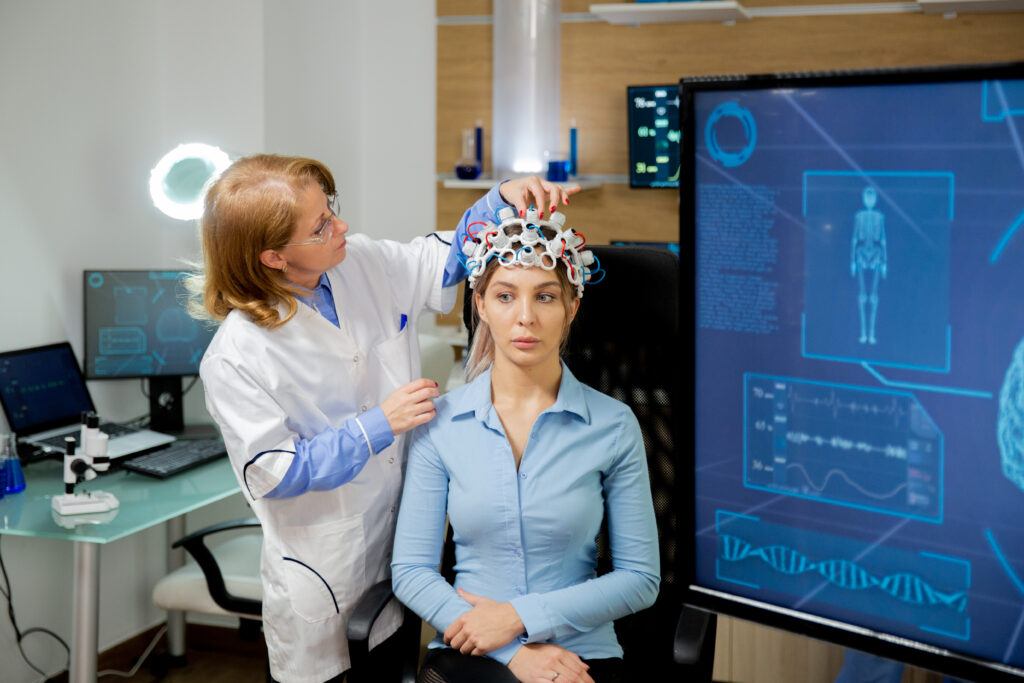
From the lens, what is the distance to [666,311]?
1753 mm

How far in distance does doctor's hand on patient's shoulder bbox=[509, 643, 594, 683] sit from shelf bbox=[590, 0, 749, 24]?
2396mm

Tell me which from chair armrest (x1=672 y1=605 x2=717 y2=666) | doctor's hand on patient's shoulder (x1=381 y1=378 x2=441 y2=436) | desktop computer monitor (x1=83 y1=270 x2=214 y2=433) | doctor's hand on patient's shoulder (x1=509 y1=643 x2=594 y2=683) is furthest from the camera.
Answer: desktop computer monitor (x1=83 y1=270 x2=214 y2=433)

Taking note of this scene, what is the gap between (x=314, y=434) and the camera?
66.9 inches

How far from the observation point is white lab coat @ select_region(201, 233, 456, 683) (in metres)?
1.59

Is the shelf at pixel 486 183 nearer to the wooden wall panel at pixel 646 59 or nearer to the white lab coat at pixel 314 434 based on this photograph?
the wooden wall panel at pixel 646 59

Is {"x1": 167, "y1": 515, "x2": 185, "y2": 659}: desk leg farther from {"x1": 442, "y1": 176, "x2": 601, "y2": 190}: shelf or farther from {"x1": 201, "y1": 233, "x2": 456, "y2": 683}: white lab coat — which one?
{"x1": 442, "y1": 176, "x2": 601, "y2": 190}: shelf

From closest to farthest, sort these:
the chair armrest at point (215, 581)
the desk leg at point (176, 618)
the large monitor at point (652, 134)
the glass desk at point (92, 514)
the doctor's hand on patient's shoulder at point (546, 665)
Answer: the doctor's hand on patient's shoulder at point (546, 665) → the glass desk at point (92, 514) → the chair armrest at point (215, 581) → the desk leg at point (176, 618) → the large monitor at point (652, 134)

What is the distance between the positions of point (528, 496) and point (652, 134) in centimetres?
216

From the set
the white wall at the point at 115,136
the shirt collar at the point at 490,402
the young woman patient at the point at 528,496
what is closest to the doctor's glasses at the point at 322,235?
the young woman patient at the point at 528,496

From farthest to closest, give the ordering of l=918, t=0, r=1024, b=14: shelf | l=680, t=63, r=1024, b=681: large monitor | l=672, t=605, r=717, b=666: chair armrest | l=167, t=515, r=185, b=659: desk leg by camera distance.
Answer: l=918, t=0, r=1024, b=14: shelf < l=167, t=515, r=185, b=659: desk leg < l=672, t=605, r=717, b=666: chair armrest < l=680, t=63, r=1024, b=681: large monitor

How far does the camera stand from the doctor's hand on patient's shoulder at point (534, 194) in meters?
1.65

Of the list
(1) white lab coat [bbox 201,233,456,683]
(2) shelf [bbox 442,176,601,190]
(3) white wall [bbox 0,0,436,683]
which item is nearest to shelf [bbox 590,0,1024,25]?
(2) shelf [bbox 442,176,601,190]

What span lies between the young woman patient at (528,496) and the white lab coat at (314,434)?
0.11 meters

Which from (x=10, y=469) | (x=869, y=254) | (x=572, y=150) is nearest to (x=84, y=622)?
(x=10, y=469)
